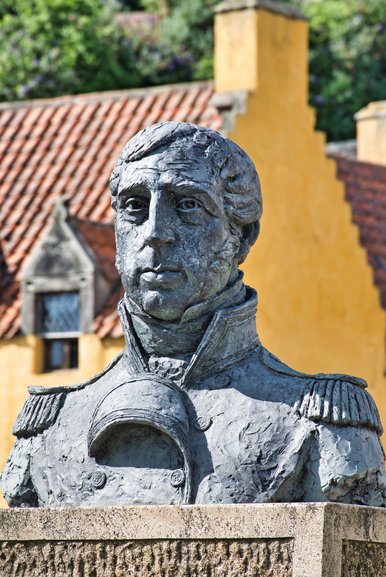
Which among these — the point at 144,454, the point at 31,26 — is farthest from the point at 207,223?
the point at 31,26

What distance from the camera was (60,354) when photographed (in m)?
29.7

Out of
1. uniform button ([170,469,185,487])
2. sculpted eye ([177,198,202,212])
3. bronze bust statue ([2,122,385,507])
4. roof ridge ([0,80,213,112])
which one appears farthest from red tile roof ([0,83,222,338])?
uniform button ([170,469,185,487])

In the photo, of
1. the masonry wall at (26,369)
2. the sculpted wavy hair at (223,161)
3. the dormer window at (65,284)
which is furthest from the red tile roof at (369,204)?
the sculpted wavy hair at (223,161)

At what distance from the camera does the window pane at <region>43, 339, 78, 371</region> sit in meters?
29.7

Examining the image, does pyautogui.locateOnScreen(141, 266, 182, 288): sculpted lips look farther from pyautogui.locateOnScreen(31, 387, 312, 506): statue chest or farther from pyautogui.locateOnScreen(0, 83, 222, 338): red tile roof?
pyautogui.locateOnScreen(0, 83, 222, 338): red tile roof

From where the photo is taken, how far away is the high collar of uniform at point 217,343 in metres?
9.17

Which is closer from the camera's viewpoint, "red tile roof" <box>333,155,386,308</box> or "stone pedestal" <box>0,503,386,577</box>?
"stone pedestal" <box>0,503,386,577</box>

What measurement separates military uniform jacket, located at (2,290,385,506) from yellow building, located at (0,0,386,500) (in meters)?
19.5

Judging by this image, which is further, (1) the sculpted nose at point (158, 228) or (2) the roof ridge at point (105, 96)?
(2) the roof ridge at point (105, 96)

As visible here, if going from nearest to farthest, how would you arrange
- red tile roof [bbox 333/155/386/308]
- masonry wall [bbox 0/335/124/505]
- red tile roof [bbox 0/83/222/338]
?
masonry wall [bbox 0/335/124/505], red tile roof [bbox 0/83/222/338], red tile roof [bbox 333/155/386/308]

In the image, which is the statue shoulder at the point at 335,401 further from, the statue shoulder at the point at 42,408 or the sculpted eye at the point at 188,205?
the statue shoulder at the point at 42,408

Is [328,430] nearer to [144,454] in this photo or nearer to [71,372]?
[144,454]

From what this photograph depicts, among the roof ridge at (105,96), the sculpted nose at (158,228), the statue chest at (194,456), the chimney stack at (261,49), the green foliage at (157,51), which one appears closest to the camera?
the statue chest at (194,456)

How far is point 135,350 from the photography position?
930 centimetres
